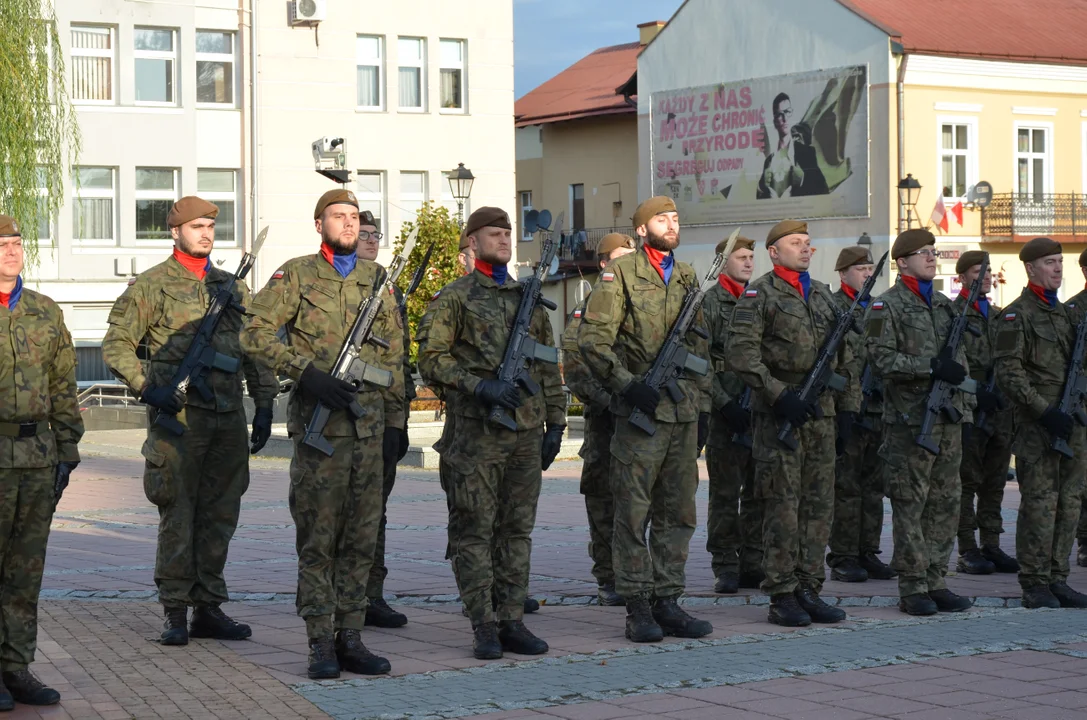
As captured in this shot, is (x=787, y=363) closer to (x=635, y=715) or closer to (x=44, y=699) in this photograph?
(x=635, y=715)

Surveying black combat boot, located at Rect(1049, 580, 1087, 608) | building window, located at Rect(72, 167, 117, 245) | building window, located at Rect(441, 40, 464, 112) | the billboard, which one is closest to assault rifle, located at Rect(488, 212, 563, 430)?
black combat boot, located at Rect(1049, 580, 1087, 608)

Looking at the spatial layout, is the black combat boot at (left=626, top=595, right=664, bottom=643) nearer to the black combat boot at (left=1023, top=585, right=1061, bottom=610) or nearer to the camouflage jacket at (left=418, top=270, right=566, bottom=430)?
the camouflage jacket at (left=418, top=270, right=566, bottom=430)

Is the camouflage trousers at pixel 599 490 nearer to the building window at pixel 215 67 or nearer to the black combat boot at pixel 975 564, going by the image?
the black combat boot at pixel 975 564

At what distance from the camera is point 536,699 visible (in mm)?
6949

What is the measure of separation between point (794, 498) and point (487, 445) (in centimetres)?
182

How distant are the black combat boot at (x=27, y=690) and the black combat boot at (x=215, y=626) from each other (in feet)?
4.66

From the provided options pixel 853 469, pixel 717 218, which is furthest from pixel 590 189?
pixel 853 469

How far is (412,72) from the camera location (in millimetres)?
38625

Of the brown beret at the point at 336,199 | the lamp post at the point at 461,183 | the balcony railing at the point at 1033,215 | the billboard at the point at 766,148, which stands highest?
the billboard at the point at 766,148

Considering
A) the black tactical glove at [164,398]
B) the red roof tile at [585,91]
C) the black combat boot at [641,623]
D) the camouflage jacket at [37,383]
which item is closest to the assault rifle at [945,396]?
the black combat boot at [641,623]

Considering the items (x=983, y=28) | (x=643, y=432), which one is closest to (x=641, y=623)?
(x=643, y=432)

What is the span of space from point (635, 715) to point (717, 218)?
124 ft

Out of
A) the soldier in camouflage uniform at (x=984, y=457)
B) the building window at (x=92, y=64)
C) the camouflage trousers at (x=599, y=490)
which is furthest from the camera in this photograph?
the building window at (x=92, y=64)

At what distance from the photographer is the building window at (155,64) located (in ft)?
118
